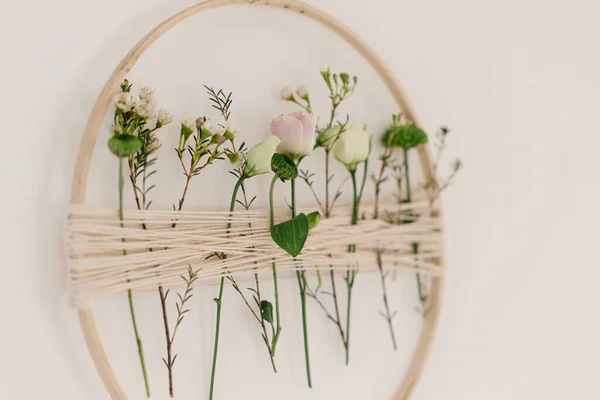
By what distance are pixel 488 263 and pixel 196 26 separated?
61 centimetres

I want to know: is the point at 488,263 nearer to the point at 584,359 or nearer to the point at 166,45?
the point at 584,359

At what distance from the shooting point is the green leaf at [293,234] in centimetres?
72

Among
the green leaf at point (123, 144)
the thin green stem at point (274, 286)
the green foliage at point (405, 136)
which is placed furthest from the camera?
the green foliage at point (405, 136)

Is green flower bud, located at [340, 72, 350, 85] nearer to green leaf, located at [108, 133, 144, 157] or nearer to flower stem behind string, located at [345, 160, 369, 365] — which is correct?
flower stem behind string, located at [345, 160, 369, 365]

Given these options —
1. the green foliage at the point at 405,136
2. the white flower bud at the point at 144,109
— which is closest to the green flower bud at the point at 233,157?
the white flower bud at the point at 144,109

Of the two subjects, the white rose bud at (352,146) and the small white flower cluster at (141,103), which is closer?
the small white flower cluster at (141,103)

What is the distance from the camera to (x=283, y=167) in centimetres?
71

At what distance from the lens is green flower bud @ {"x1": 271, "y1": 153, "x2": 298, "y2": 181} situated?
71cm

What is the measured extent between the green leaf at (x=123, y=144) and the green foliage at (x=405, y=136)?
380 millimetres

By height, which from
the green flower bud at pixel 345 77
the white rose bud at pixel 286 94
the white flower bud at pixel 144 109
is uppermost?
the green flower bud at pixel 345 77

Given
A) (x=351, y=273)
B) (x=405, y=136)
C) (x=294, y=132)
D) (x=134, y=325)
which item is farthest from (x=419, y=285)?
(x=134, y=325)

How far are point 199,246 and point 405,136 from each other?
1.15ft

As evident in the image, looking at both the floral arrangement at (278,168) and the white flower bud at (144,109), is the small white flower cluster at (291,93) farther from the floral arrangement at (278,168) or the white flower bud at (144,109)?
the white flower bud at (144,109)

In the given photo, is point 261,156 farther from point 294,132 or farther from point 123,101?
point 123,101
